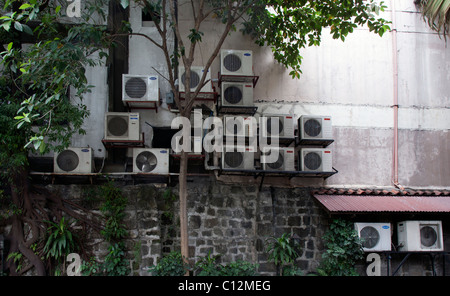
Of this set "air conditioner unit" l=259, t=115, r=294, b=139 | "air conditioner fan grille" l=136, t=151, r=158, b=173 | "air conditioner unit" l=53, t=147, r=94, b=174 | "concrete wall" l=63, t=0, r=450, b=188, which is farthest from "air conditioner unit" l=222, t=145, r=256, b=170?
"air conditioner unit" l=53, t=147, r=94, b=174

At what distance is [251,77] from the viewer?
1033cm

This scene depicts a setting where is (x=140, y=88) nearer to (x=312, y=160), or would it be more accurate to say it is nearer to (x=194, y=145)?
(x=194, y=145)

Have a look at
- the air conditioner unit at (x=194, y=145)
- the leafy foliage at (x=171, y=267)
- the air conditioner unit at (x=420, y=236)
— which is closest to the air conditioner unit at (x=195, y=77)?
the air conditioner unit at (x=194, y=145)

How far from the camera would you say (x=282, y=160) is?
10016 millimetres

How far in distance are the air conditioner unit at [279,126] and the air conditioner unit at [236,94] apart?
48 centimetres

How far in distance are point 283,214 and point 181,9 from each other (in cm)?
537

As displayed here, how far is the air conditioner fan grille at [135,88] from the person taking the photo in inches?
392

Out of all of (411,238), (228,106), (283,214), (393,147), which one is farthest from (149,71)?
(411,238)

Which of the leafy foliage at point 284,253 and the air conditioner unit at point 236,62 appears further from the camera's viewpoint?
the air conditioner unit at point 236,62

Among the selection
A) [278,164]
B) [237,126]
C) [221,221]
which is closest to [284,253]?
[221,221]

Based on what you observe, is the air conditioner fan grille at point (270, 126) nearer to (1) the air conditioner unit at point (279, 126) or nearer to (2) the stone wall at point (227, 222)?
(1) the air conditioner unit at point (279, 126)

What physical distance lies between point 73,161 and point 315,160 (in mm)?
5137

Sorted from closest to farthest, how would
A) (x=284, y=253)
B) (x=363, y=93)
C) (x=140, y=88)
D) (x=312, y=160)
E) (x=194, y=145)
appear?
(x=284, y=253) < (x=194, y=145) < (x=140, y=88) < (x=312, y=160) < (x=363, y=93)
